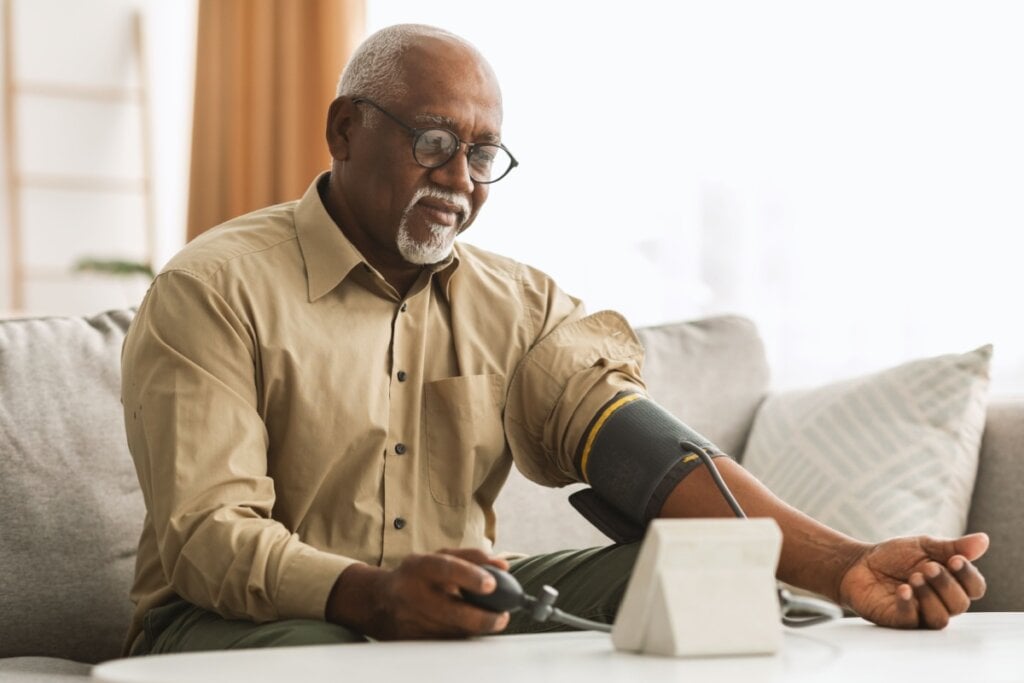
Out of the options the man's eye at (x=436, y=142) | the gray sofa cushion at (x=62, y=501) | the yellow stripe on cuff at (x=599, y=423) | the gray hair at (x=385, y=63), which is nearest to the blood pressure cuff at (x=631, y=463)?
the yellow stripe on cuff at (x=599, y=423)

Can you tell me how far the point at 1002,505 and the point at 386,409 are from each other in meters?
1.02

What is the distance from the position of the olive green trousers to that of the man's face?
417 mm

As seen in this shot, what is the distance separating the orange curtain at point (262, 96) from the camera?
11.5 feet

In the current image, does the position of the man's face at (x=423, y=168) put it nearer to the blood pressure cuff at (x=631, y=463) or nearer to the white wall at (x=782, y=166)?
the blood pressure cuff at (x=631, y=463)

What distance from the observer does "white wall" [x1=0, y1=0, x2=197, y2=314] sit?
12.9ft

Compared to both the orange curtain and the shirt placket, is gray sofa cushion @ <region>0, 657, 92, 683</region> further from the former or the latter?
the orange curtain

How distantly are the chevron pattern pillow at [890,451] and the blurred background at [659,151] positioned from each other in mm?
648

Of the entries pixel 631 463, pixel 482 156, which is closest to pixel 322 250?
pixel 482 156

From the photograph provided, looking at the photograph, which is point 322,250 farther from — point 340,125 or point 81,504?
point 81,504

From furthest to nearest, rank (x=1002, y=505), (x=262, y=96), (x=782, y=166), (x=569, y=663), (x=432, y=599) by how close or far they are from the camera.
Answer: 1. (x=262, y=96)
2. (x=782, y=166)
3. (x=1002, y=505)
4. (x=432, y=599)
5. (x=569, y=663)

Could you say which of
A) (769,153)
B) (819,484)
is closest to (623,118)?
(769,153)

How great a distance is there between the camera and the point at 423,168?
1.57m

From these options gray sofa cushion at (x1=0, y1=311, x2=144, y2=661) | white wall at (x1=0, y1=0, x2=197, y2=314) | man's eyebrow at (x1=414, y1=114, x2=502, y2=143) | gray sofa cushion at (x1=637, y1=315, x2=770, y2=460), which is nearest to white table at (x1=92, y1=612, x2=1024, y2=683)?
man's eyebrow at (x1=414, y1=114, x2=502, y2=143)

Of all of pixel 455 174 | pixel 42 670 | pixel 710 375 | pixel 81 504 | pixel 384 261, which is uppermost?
pixel 455 174
